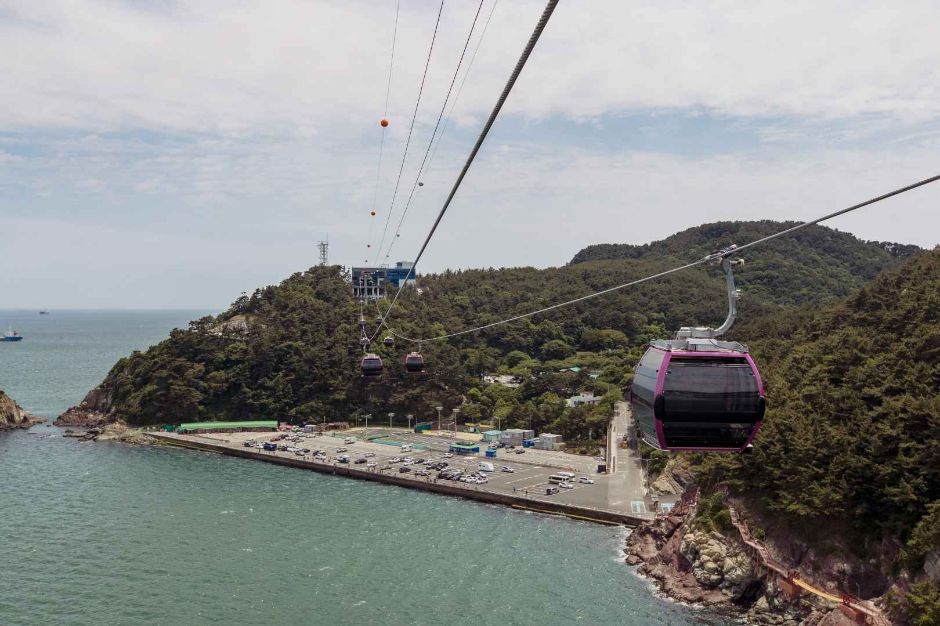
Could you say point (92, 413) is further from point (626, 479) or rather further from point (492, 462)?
point (626, 479)

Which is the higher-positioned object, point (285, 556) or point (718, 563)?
point (718, 563)

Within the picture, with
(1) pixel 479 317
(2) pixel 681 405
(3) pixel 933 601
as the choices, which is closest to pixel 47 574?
(2) pixel 681 405

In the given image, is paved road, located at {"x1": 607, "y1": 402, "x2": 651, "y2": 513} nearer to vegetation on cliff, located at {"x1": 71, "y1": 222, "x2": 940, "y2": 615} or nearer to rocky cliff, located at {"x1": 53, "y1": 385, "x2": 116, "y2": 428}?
vegetation on cliff, located at {"x1": 71, "y1": 222, "x2": 940, "y2": 615}

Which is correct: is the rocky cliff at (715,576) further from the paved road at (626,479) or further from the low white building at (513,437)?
the low white building at (513,437)

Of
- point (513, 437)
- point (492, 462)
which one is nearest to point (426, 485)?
point (492, 462)

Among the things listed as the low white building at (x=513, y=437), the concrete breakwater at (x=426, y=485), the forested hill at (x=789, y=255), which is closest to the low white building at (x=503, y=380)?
the low white building at (x=513, y=437)

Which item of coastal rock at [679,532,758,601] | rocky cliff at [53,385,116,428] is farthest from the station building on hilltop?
coastal rock at [679,532,758,601]
